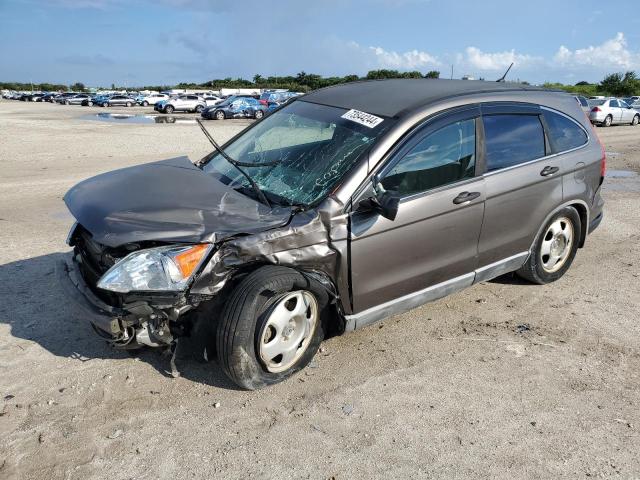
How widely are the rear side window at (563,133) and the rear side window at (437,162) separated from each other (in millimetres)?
1091

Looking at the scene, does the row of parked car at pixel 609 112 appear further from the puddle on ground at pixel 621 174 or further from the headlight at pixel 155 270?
the headlight at pixel 155 270

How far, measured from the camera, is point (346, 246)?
3.40 meters

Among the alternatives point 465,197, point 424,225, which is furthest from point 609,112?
point 424,225

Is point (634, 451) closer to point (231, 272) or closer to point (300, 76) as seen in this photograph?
point (231, 272)

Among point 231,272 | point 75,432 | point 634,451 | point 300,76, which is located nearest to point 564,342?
point 634,451

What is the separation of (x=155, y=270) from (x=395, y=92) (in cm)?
237

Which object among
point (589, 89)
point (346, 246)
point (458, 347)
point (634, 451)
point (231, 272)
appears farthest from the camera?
point (589, 89)

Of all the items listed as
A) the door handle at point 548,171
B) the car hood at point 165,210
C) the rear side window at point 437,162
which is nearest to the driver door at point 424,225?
the rear side window at point 437,162

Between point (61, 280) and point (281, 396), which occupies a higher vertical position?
point (61, 280)

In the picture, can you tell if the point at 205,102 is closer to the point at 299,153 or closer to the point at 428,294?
the point at 299,153

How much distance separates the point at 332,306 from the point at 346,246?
0.46 meters

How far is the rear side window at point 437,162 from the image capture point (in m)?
3.62

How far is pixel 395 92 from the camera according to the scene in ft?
13.7

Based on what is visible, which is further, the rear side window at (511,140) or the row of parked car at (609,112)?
the row of parked car at (609,112)
